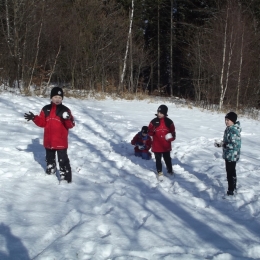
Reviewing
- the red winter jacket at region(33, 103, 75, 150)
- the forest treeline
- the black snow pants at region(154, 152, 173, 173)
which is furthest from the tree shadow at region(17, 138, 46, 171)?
the forest treeline

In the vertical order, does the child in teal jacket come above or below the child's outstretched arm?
below

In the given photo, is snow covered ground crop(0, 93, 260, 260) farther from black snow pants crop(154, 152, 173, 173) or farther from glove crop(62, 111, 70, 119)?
glove crop(62, 111, 70, 119)

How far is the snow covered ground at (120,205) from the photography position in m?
3.55

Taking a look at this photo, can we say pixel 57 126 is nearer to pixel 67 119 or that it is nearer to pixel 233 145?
pixel 67 119

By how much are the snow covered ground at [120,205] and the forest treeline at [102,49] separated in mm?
8911

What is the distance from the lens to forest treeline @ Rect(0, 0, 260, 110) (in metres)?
16.7

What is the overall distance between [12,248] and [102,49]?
778 inches

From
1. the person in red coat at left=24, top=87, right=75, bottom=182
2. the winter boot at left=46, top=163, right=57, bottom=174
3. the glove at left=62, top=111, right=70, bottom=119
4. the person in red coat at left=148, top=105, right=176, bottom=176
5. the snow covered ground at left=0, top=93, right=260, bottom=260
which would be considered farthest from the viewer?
the person in red coat at left=148, top=105, right=176, bottom=176

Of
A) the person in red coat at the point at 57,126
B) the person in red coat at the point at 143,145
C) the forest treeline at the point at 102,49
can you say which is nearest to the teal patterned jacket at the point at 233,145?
the person in red coat at the point at 143,145

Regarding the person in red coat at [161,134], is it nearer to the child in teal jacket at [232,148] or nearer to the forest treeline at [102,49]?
the child in teal jacket at [232,148]

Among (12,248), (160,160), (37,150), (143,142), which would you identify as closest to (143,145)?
(143,142)

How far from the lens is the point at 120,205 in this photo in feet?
15.7

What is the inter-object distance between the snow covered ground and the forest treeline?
8.91 m

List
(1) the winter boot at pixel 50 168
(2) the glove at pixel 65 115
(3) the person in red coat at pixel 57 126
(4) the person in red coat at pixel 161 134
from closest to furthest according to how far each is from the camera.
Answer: (2) the glove at pixel 65 115
(3) the person in red coat at pixel 57 126
(1) the winter boot at pixel 50 168
(4) the person in red coat at pixel 161 134
